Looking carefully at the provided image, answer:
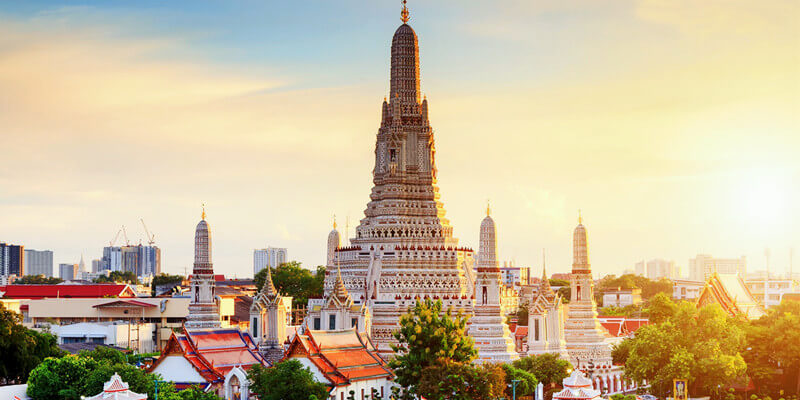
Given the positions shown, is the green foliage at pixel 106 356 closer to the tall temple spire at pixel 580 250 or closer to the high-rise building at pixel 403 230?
the high-rise building at pixel 403 230

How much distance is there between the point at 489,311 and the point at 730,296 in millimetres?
40790

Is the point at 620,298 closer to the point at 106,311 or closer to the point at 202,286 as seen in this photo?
the point at 106,311

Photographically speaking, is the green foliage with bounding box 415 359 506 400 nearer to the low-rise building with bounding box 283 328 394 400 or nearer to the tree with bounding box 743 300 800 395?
the low-rise building with bounding box 283 328 394 400

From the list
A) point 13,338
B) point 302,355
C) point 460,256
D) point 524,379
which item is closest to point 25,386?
point 13,338

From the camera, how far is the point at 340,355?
7262cm

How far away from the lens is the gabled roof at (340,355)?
70.1 metres

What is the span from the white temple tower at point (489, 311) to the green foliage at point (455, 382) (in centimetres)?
1471

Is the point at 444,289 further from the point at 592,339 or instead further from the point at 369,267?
the point at 592,339

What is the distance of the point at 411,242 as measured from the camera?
Result: 9344 cm

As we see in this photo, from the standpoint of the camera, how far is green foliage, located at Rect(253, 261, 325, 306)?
A: 13775 centimetres

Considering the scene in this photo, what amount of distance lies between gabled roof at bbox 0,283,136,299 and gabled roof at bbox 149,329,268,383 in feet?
216

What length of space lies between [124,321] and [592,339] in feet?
193

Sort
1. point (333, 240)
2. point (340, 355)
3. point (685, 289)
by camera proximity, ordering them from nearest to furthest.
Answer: point (340, 355)
point (333, 240)
point (685, 289)

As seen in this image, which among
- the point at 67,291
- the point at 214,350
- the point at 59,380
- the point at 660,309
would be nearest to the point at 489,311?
the point at 214,350
